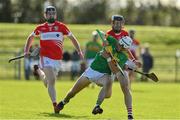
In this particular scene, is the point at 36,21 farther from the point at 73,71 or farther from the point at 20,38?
the point at 73,71

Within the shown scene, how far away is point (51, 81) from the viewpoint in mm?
15938

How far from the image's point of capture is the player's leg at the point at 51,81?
52.1ft

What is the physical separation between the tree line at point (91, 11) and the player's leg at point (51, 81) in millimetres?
85857

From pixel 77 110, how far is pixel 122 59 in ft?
10.3

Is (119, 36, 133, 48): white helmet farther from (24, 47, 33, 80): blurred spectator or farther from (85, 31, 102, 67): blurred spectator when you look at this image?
(24, 47, 33, 80): blurred spectator

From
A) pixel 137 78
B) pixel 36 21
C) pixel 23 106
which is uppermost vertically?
pixel 23 106

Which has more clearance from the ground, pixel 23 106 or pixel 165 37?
pixel 23 106

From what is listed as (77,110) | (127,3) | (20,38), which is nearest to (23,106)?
(77,110)

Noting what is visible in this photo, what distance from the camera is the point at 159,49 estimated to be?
6600 cm

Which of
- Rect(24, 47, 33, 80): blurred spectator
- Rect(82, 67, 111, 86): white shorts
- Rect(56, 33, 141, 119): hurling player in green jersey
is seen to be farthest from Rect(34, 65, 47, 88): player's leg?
Rect(24, 47, 33, 80): blurred spectator

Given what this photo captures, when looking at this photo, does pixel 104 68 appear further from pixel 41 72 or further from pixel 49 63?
pixel 41 72

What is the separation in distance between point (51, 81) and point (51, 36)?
41.0 inches

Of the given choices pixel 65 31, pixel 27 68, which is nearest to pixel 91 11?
pixel 27 68

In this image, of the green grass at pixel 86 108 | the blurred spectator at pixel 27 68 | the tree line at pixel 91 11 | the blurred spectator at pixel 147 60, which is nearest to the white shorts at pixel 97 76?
the green grass at pixel 86 108
